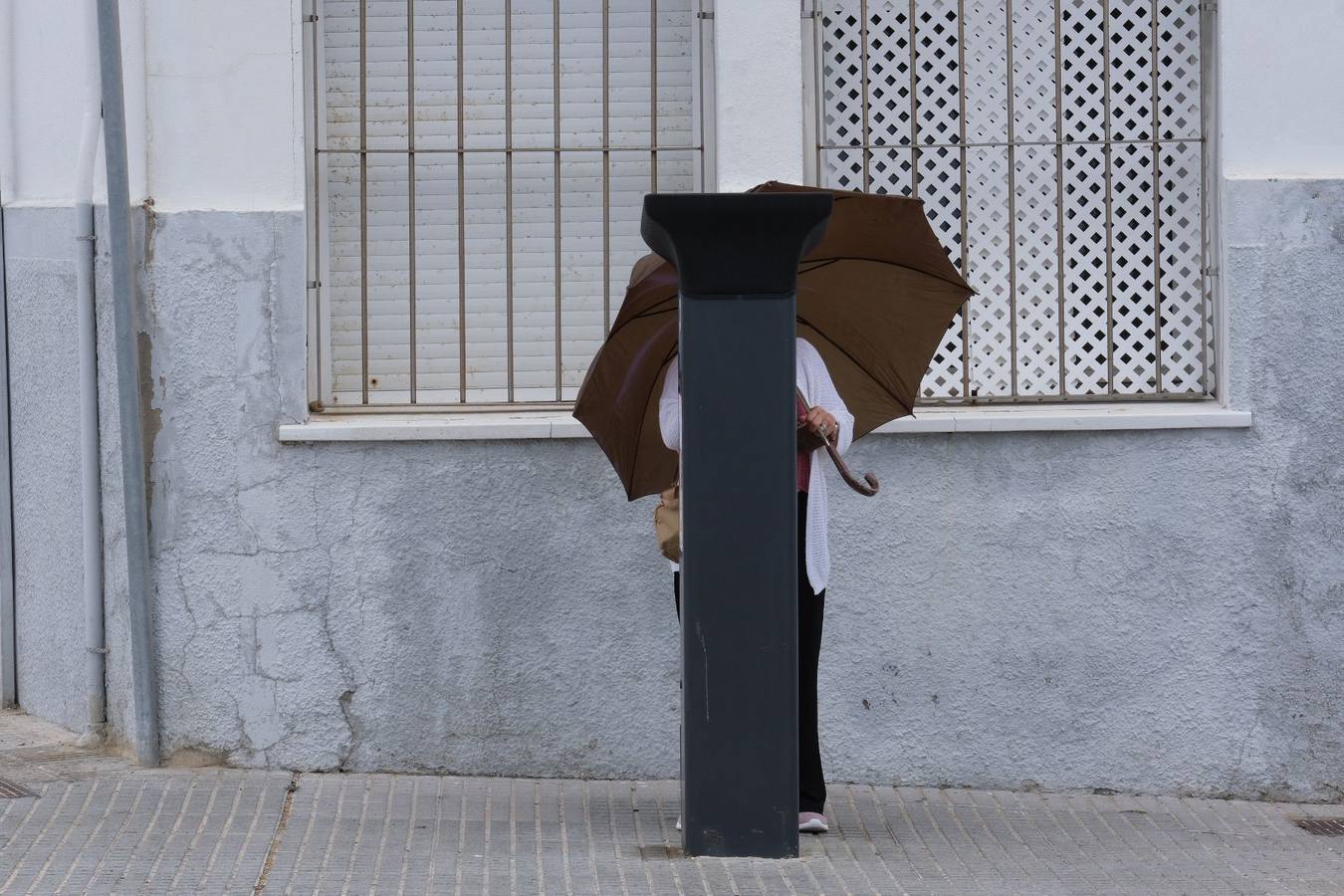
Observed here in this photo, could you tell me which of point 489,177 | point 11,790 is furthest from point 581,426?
point 11,790

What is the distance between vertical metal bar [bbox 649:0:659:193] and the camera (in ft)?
19.8

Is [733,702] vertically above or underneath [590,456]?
underneath

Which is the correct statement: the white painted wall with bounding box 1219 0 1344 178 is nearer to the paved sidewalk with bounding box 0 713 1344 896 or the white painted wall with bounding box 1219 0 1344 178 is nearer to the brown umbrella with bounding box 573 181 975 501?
the brown umbrella with bounding box 573 181 975 501

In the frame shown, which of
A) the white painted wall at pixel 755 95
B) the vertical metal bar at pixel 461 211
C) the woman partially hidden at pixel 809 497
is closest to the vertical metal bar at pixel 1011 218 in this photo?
the white painted wall at pixel 755 95

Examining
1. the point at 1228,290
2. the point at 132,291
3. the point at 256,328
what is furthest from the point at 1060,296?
the point at 132,291

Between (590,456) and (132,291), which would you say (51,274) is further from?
(590,456)

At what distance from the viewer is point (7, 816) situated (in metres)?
5.12

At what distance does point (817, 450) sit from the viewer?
193 inches

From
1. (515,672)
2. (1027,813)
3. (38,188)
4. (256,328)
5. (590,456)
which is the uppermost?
(38,188)

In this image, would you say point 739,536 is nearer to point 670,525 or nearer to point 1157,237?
point 670,525

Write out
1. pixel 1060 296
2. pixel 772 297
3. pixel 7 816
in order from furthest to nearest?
pixel 1060 296 → pixel 7 816 → pixel 772 297

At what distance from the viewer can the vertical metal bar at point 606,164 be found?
6008mm

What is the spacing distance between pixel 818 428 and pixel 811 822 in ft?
4.14

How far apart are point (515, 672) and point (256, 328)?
153 centimetres
